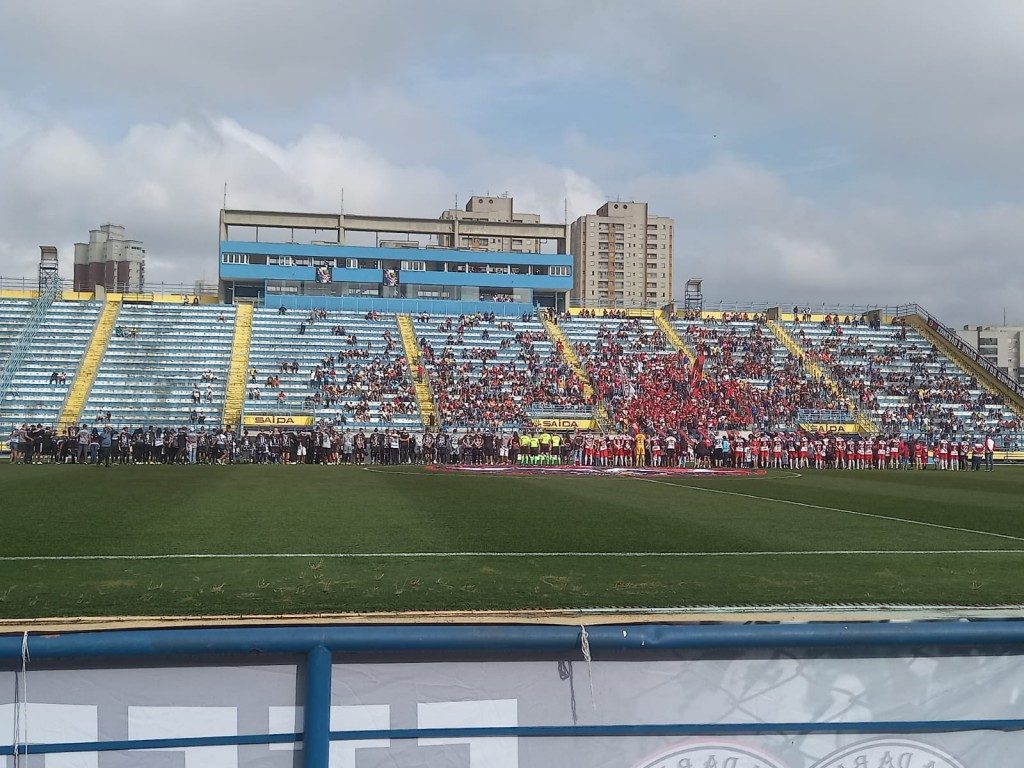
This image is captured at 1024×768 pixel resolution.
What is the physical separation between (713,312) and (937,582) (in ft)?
165

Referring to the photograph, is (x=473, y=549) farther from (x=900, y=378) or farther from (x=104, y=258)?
(x=104, y=258)

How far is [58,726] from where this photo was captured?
282 centimetres

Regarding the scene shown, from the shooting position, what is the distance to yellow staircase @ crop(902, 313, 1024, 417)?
4916 centimetres

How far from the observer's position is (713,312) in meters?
58.7

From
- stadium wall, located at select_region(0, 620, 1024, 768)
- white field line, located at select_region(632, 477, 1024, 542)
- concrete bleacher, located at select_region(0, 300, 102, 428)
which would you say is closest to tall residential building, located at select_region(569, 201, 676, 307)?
concrete bleacher, located at select_region(0, 300, 102, 428)

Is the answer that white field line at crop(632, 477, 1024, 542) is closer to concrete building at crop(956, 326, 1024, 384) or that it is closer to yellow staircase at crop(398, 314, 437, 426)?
yellow staircase at crop(398, 314, 437, 426)

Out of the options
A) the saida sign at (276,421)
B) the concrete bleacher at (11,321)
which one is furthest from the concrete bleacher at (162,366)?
the concrete bleacher at (11,321)

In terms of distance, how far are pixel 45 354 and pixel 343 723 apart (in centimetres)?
4853

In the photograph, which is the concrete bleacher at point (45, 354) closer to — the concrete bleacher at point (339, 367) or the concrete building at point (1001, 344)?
the concrete bleacher at point (339, 367)

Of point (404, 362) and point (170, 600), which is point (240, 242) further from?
point (170, 600)

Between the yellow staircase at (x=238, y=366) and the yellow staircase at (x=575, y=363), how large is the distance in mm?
16181

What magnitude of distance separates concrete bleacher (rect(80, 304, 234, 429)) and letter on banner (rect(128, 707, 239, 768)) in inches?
1589

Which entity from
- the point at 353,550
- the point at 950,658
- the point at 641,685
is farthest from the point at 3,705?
the point at 353,550

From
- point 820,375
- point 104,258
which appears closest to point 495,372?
point 820,375
